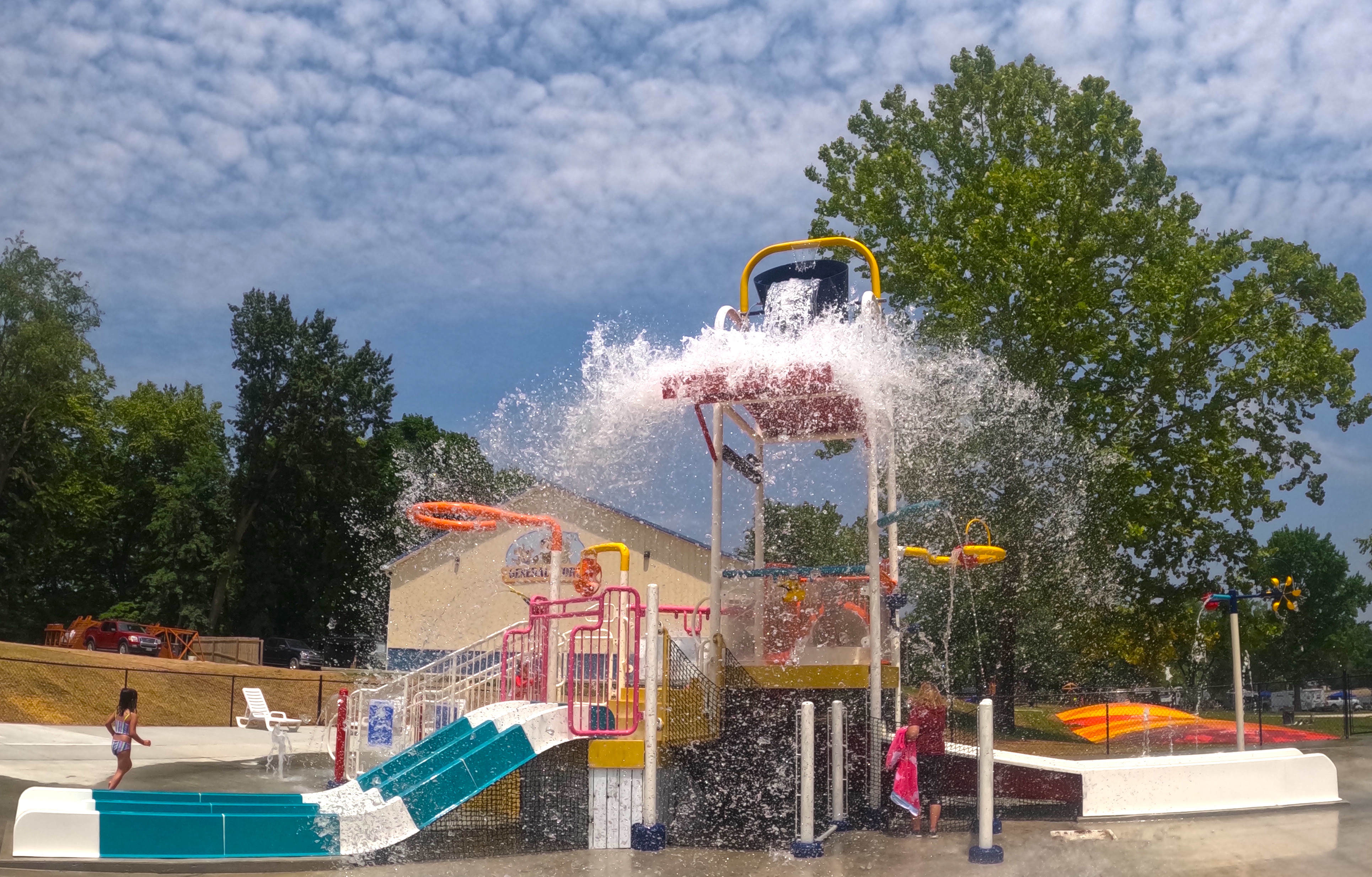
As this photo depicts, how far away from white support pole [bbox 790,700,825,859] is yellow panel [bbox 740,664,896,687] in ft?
4.28

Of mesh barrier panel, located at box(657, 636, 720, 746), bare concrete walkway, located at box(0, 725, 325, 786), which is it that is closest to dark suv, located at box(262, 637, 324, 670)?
bare concrete walkway, located at box(0, 725, 325, 786)

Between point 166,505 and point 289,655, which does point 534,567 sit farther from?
point 166,505

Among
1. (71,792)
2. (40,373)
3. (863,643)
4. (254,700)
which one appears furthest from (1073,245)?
(40,373)

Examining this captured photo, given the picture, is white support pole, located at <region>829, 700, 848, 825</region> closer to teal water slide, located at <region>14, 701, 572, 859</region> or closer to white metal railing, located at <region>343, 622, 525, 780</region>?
teal water slide, located at <region>14, 701, 572, 859</region>

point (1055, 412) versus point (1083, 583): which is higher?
point (1055, 412)

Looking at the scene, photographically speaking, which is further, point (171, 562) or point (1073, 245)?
point (171, 562)

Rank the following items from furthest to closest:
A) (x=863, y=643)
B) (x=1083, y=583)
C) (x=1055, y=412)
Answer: (x=1083, y=583), (x=1055, y=412), (x=863, y=643)

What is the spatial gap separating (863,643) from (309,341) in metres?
50.5

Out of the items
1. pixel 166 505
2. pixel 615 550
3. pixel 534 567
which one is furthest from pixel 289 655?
pixel 615 550

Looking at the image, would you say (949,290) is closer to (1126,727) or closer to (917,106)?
(917,106)

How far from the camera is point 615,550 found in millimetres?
11859

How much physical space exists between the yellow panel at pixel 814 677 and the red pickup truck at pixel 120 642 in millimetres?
36746

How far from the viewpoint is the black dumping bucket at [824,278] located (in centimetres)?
1245

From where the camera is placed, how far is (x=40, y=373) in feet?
152
